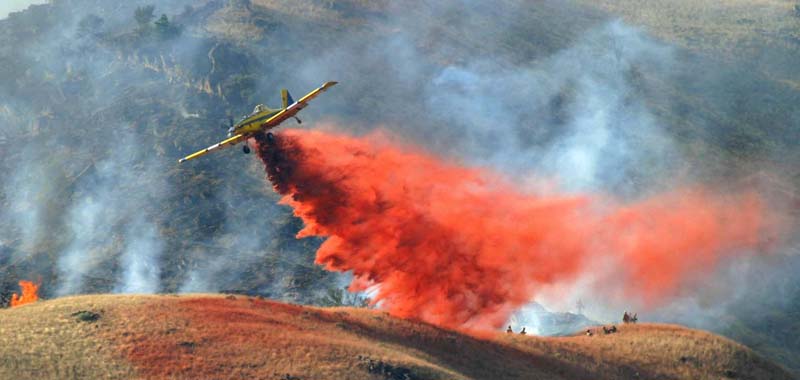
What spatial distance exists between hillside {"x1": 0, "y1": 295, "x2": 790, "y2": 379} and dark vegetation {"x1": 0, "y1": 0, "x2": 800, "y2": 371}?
75.2 ft

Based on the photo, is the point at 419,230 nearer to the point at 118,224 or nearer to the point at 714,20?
the point at 118,224

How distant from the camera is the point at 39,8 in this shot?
14712 centimetres

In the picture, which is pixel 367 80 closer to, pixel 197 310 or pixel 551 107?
pixel 551 107

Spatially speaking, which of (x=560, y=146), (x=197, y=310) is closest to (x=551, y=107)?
(x=560, y=146)

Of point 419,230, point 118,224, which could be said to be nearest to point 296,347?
point 419,230

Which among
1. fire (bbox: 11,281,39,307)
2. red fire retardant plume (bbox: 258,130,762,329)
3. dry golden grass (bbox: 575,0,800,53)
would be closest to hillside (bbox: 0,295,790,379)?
red fire retardant plume (bbox: 258,130,762,329)

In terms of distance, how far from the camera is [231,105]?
373 ft

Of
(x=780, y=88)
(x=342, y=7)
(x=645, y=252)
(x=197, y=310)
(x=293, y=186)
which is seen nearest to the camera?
(x=197, y=310)

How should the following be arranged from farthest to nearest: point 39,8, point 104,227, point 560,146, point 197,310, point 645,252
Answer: point 39,8 → point 560,146 → point 104,227 → point 645,252 → point 197,310

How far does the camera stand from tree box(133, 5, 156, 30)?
428ft

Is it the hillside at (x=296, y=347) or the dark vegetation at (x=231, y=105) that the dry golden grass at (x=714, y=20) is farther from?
the hillside at (x=296, y=347)

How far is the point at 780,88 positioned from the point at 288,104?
8087cm

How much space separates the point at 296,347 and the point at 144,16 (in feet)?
308

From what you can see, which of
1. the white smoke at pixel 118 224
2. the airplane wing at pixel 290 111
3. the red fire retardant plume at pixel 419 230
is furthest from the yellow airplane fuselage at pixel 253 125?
the white smoke at pixel 118 224
